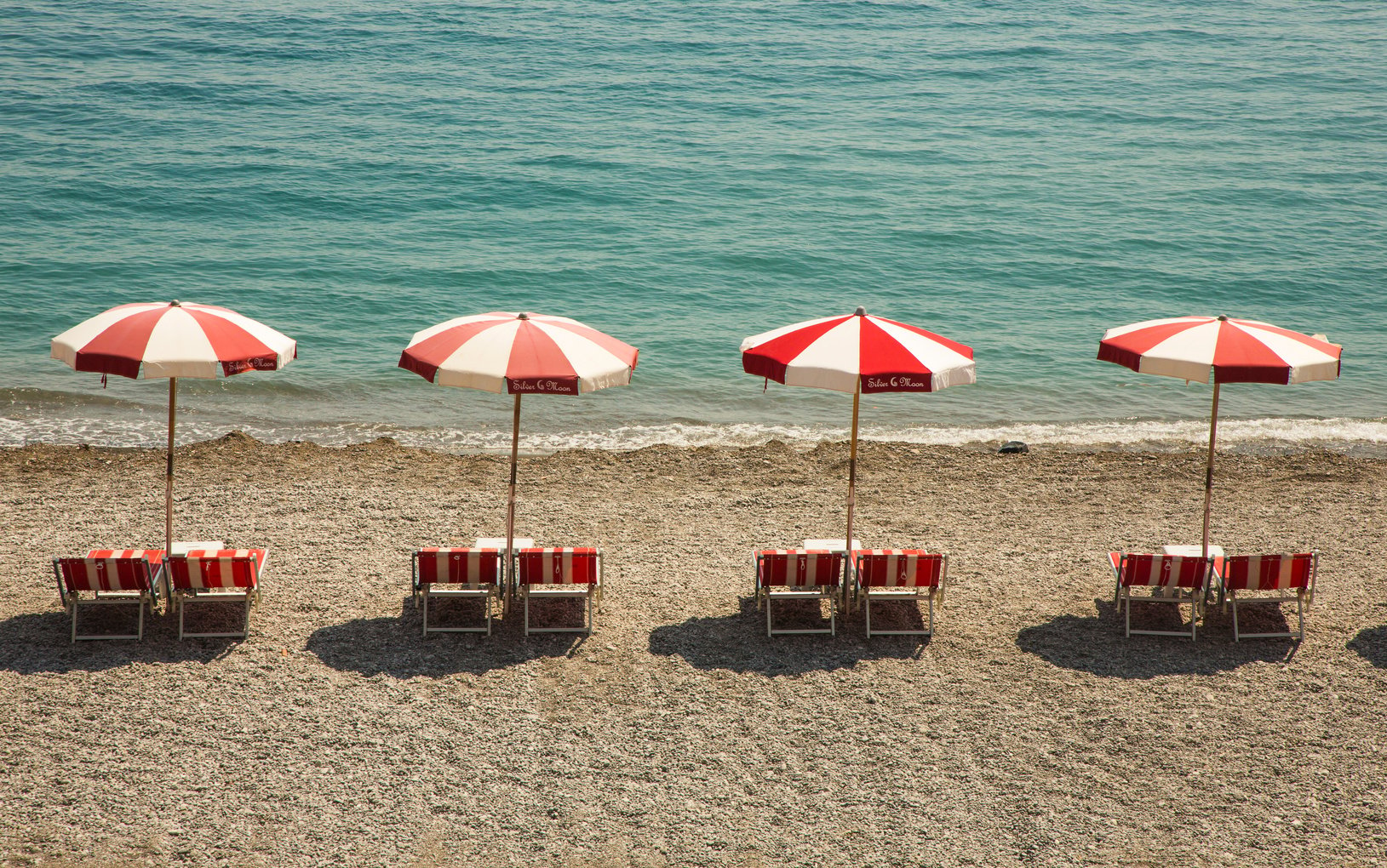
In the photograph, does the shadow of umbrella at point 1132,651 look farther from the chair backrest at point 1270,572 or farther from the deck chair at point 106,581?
the deck chair at point 106,581

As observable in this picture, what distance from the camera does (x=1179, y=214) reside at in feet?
94.9

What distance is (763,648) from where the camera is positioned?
830cm

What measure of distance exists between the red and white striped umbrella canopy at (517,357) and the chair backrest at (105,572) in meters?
2.47

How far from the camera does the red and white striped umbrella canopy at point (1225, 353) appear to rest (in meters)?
7.77

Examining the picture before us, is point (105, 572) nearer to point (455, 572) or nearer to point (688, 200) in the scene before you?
point (455, 572)

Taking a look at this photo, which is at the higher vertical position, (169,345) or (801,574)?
(169,345)

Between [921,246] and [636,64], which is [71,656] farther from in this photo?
[636,64]

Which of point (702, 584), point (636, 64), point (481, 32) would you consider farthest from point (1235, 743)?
point (481, 32)

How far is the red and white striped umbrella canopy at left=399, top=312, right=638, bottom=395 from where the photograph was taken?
24.8 ft

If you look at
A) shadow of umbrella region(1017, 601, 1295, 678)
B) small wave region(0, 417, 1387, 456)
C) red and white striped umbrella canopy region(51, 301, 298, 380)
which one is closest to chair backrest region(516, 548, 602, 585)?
red and white striped umbrella canopy region(51, 301, 298, 380)

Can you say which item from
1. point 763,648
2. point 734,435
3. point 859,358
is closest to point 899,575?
point 763,648

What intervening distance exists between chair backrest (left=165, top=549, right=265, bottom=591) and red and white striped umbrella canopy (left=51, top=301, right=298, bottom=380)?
1433mm

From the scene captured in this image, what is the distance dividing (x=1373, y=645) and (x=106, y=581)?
9.68 m

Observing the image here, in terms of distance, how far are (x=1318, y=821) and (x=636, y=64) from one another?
3953 centimetres
